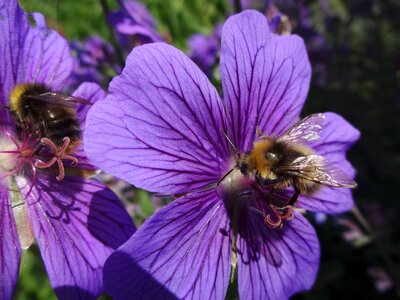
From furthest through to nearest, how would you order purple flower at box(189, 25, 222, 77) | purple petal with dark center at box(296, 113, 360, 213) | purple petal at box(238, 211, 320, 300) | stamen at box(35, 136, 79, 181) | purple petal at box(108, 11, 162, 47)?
purple flower at box(189, 25, 222, 77) < purple petal at box(108, 11, 162, 47) < purple petal with dark center at box(296, 113, 360, 213) < purple petal at box(238, 211, 320, 300) < stamen at box(35, 136, 79, 181)

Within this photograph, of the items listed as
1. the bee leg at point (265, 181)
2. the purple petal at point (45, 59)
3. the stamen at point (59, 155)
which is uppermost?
the purple petal at point (45, 59)

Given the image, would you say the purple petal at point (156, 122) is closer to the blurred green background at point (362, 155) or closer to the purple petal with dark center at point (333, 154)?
the purple petal with dark center at point (333, 154)

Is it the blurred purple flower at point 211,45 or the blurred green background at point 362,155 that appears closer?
the blurred purple flower at point 211,45

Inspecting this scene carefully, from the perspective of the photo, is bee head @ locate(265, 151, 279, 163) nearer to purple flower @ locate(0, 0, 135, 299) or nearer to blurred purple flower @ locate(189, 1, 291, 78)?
purple flower @ locate(0, 0, 135, 299)

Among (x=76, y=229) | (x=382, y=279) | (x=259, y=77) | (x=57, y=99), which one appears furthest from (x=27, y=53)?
(x=382, y=279)

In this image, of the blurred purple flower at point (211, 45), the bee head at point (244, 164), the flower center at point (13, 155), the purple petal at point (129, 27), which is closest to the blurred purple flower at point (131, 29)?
the purple petal at point (129, 27)

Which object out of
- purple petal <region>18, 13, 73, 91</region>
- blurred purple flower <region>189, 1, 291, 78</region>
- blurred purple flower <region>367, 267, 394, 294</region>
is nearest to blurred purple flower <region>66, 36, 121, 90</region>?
blurred purple flower <region>189, 1, 291, 78</region>
